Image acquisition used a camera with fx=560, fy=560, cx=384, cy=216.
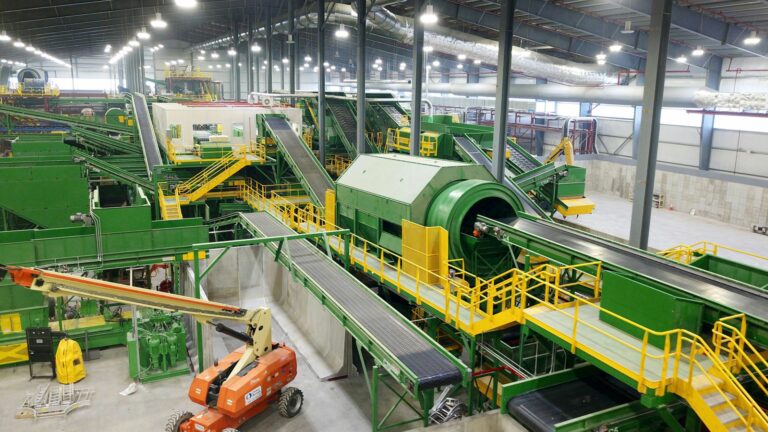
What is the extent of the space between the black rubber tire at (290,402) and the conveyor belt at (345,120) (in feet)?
56.8

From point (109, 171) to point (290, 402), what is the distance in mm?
14825

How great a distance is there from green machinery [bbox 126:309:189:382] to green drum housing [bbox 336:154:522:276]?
550 cm

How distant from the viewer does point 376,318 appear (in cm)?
1039

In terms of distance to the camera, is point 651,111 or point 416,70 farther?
point 416,70

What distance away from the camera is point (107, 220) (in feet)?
46.6

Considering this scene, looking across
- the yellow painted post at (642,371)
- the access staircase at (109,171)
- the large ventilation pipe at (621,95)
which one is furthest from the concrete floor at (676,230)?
the access staircase at (109,171)

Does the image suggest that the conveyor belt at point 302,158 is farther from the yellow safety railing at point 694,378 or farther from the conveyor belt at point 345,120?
the yellow safety railing at point 694,378

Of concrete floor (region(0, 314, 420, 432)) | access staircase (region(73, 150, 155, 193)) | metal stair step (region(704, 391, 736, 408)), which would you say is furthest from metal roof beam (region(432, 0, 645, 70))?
metal stair step (region(704, 391, 736, 408))

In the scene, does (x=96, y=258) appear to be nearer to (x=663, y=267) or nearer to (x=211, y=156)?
(x=211, y=156)

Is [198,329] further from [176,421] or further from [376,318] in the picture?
[376,318]

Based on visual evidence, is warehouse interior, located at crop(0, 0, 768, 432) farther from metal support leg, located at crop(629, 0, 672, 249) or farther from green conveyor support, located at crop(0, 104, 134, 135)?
green conveyor support, located at crop(0, 104, 134, 135)

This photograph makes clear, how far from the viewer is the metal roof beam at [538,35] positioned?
25.4 meters

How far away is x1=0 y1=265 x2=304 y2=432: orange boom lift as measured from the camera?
902 centimetres

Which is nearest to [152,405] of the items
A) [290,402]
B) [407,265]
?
[290,402]
